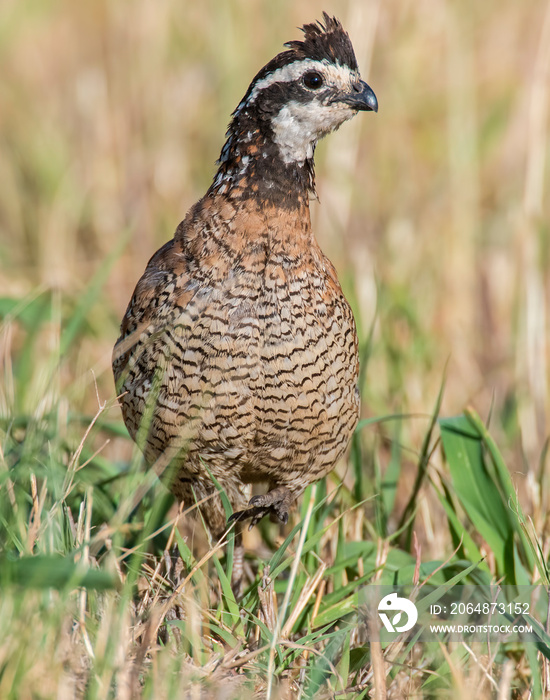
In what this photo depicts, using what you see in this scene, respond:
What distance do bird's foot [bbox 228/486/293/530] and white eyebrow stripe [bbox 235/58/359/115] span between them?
144cm

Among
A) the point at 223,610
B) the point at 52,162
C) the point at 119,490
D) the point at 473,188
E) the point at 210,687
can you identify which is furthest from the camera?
the point at 52,162

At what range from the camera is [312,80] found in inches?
132

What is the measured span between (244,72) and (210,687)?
15.4ft

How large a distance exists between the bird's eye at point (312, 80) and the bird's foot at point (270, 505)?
1.50m

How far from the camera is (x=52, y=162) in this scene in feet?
21.8

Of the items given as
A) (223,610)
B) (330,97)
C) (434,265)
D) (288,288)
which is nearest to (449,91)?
(434,265)

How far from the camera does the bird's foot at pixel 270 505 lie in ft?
11.2

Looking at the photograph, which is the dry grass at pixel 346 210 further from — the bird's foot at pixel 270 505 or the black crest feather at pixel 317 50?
the black crest feather at pixel 317 50

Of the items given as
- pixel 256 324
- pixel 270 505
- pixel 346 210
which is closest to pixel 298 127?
pixel 256 324

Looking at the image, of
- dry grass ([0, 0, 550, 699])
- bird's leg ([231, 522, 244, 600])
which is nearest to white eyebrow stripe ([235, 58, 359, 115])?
dry grass ([0, 0, 550, 699])

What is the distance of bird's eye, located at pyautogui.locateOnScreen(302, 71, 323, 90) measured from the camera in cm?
334

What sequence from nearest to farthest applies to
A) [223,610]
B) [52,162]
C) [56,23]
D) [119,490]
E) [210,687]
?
[210,687] < [223,610] < [119,490] < [52,162] < [56,23]

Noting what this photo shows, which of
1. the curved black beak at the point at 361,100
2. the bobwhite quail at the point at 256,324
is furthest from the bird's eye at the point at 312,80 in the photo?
the curved black beak at the point at 361,100

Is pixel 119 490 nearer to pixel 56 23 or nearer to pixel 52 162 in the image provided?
pixel 52 162
